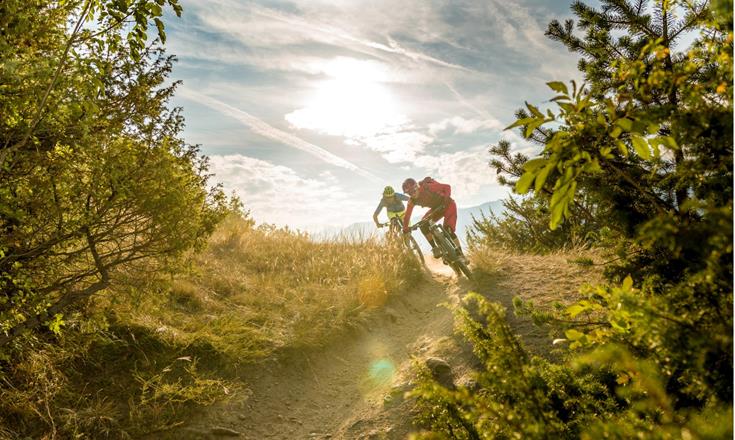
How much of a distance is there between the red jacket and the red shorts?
0.44ft

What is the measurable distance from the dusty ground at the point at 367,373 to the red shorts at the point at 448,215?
2148mm

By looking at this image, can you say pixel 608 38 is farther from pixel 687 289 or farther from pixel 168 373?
pixel 168 373

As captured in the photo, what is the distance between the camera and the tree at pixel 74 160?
3049 millimetres

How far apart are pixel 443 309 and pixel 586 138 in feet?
21.4

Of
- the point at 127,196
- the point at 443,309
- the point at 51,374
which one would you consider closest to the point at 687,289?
the point at 127,196

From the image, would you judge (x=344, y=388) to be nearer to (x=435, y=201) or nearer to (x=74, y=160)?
(x=74, y=160)

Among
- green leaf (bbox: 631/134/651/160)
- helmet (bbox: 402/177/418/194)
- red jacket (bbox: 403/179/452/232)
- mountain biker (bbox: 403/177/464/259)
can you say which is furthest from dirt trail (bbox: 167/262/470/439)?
helmet (bbox: 402/177/418/194)

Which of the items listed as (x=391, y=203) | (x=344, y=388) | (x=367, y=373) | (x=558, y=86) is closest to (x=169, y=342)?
(x=344, y=388)

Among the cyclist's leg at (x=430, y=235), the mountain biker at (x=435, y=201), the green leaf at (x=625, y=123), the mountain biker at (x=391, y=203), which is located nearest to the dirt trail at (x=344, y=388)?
the cyclist's leg at (x=430, y=235)

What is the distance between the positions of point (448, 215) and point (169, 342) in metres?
6.95

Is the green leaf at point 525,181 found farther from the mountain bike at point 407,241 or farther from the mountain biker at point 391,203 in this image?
the mountain biker at point 391,203

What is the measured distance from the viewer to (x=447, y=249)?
8.71 metres

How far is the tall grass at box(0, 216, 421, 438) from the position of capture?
4.02 m

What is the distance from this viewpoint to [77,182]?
3754 millimetres
